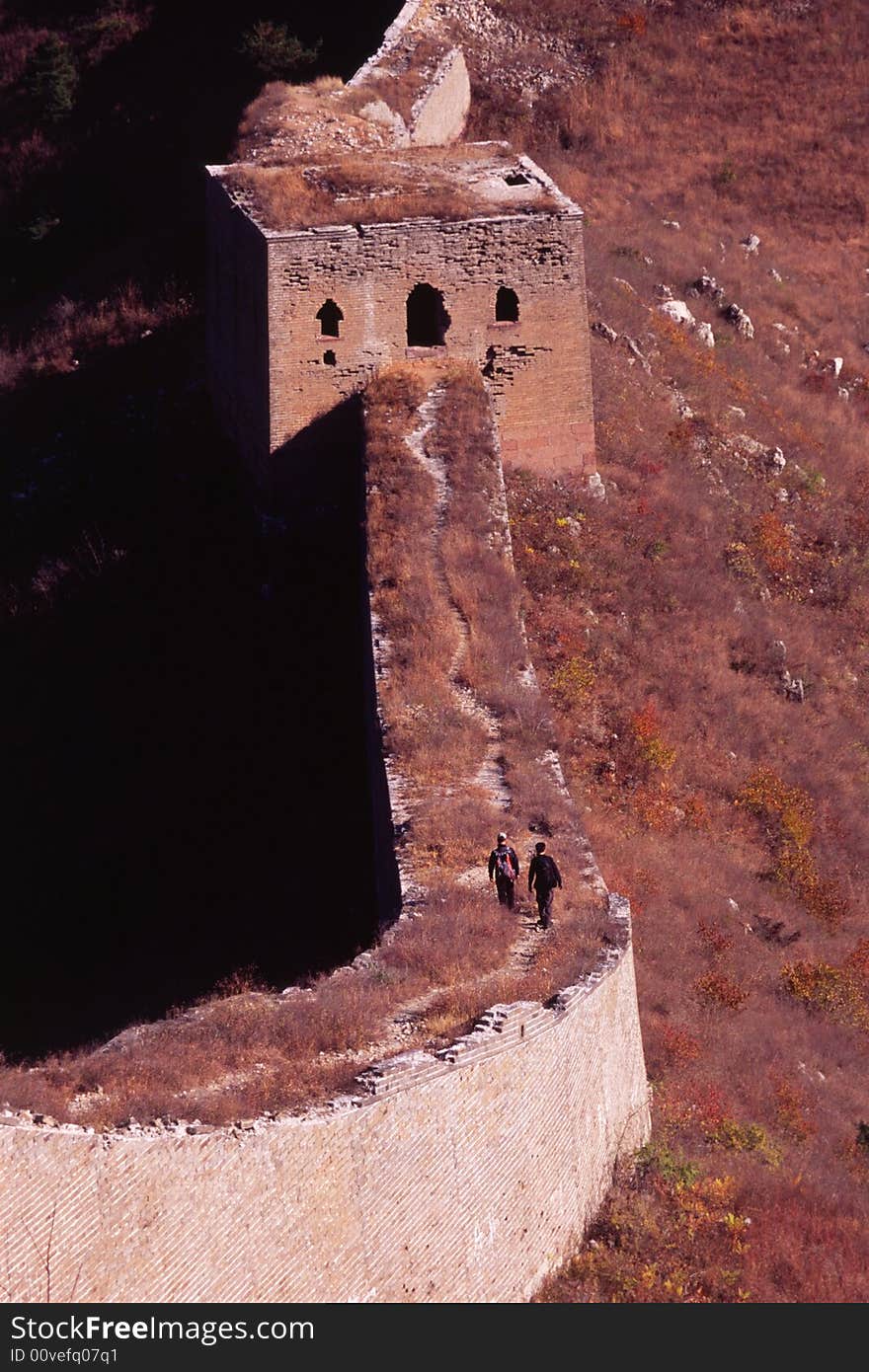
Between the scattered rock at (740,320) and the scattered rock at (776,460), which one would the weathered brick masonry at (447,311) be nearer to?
the scattered rock at (776,460)

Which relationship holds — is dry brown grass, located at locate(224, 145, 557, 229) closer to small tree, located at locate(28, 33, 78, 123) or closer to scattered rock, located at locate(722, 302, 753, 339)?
scattered rock, located at locate(722, 302, 753, 339)

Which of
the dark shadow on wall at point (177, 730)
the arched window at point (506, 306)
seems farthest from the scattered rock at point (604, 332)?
the dark shadow on wall at point (177, 730)

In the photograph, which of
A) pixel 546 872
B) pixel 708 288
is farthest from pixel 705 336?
pixel 546 872

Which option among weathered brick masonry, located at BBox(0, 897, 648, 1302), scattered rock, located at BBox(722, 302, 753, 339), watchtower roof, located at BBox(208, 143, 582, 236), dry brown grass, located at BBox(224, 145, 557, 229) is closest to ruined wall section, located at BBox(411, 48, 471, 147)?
scattered rock, located at BBox(722, 302, 753, 339)

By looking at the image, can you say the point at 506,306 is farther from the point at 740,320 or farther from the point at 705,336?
the point at 740,320

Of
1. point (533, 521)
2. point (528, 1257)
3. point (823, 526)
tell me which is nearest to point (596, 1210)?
point (528, 1257)
